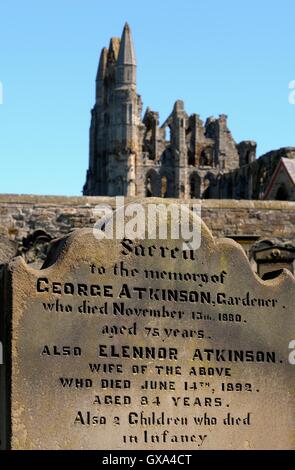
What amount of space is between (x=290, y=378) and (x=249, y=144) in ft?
256

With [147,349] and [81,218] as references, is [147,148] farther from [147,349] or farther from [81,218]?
[147,349]

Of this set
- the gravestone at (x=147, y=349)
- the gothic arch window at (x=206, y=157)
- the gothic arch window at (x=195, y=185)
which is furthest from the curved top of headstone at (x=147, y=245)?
the gothic arch window at (x=206, y=157)

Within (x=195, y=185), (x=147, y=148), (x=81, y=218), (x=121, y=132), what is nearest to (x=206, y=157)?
(x=195, y=185)

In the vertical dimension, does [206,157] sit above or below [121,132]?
above

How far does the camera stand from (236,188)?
241 ft

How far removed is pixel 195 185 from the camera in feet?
273

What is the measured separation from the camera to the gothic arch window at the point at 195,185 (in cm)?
8262

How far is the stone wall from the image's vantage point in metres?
18.7

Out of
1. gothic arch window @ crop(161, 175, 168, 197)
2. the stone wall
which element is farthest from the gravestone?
gothic arch window @ crop(161, 175, 168, 197)

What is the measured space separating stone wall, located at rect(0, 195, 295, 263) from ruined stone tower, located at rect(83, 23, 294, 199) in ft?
173

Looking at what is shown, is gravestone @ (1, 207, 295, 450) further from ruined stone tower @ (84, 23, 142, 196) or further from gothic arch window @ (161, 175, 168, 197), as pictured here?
gothic arch window @ (161, 175, 168, 197)

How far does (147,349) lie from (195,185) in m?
77.0

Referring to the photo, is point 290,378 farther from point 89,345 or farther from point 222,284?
point 89,345
